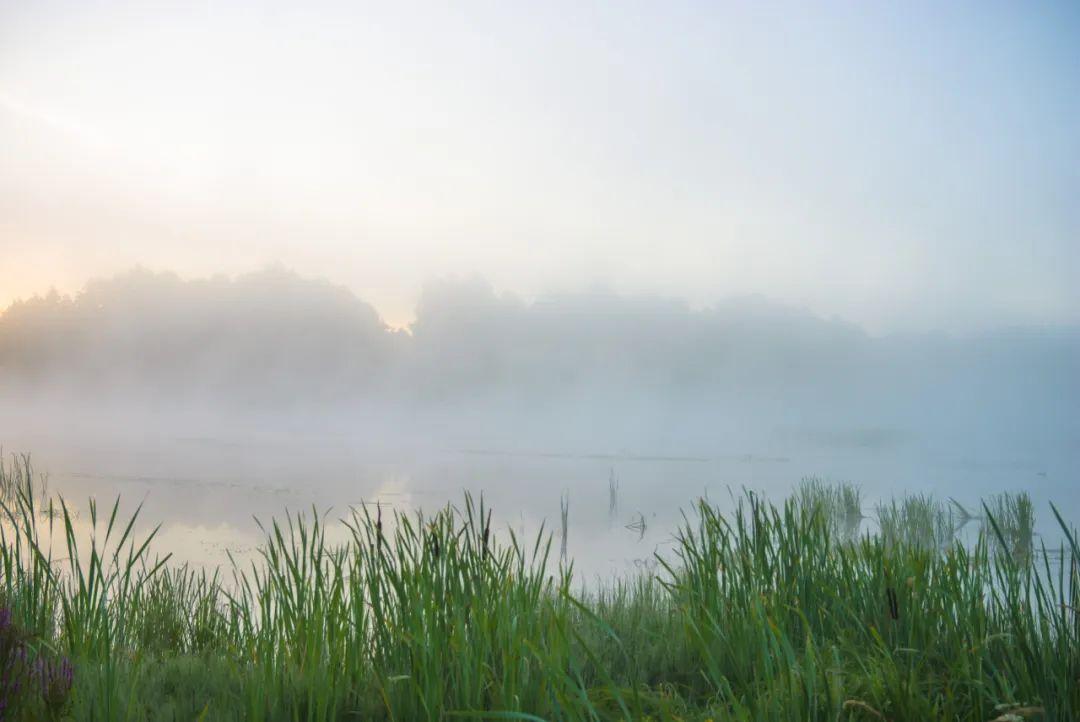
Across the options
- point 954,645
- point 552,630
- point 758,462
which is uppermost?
point 552,630

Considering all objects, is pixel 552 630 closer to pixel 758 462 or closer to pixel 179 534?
pixel 179 534

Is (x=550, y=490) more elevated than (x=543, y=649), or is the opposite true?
(x=543, y=649)

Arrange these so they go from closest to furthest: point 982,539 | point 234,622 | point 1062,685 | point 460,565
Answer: point 1062,685, point 460,565, point 234,622, point 982,539

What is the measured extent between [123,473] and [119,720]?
21.2 meters

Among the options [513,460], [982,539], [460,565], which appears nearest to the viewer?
[460,565]

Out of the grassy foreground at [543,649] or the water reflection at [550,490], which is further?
the water reflection at [550,490]

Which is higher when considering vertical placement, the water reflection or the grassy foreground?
the grassy foreground

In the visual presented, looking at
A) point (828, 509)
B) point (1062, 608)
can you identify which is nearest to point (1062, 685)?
point (1062, 608)

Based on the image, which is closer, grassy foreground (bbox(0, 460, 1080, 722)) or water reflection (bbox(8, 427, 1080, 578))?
grassy foreground (bbox(0, 460, 1080, 722))

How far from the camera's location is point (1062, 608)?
191 cm

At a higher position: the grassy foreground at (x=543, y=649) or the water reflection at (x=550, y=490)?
the grassy foreground at (x=543, y=649)

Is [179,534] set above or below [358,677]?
below

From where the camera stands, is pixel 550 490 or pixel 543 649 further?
pixel 550 490

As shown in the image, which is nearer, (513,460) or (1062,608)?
(1062,608)
